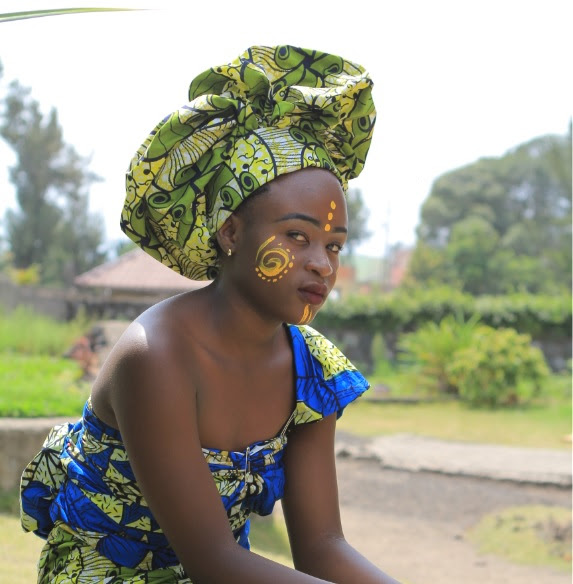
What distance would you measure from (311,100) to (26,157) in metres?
36.5

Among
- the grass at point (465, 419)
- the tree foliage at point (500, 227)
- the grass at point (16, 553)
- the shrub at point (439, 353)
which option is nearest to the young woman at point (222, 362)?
the grass at point (16, 553)

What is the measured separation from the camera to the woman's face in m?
1.56

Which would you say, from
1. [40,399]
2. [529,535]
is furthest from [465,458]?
[40,399]

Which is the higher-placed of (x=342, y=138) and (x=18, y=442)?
(x=342, y=138)

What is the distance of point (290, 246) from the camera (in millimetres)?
1555

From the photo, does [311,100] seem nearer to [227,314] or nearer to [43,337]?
[227,314]

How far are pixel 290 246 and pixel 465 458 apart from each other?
247 inches

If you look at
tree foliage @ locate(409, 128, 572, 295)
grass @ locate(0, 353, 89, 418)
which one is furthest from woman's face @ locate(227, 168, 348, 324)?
tree foliage @ locate(409, 128, 572, 295)

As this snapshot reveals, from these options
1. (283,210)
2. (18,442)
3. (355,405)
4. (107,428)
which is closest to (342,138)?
(283,210)

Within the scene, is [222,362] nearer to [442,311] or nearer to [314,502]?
[314,502]

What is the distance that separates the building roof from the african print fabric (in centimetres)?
1927

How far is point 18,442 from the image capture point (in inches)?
159

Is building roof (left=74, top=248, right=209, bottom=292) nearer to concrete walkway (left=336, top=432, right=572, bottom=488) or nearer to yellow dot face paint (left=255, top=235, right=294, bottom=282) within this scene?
concrete walkway (left=336, top=432, right=572, bottom=488)

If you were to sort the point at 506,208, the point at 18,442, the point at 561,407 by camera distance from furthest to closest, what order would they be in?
1. the point at 506,208
2. the point at 561,407
3. the point at 18,442
